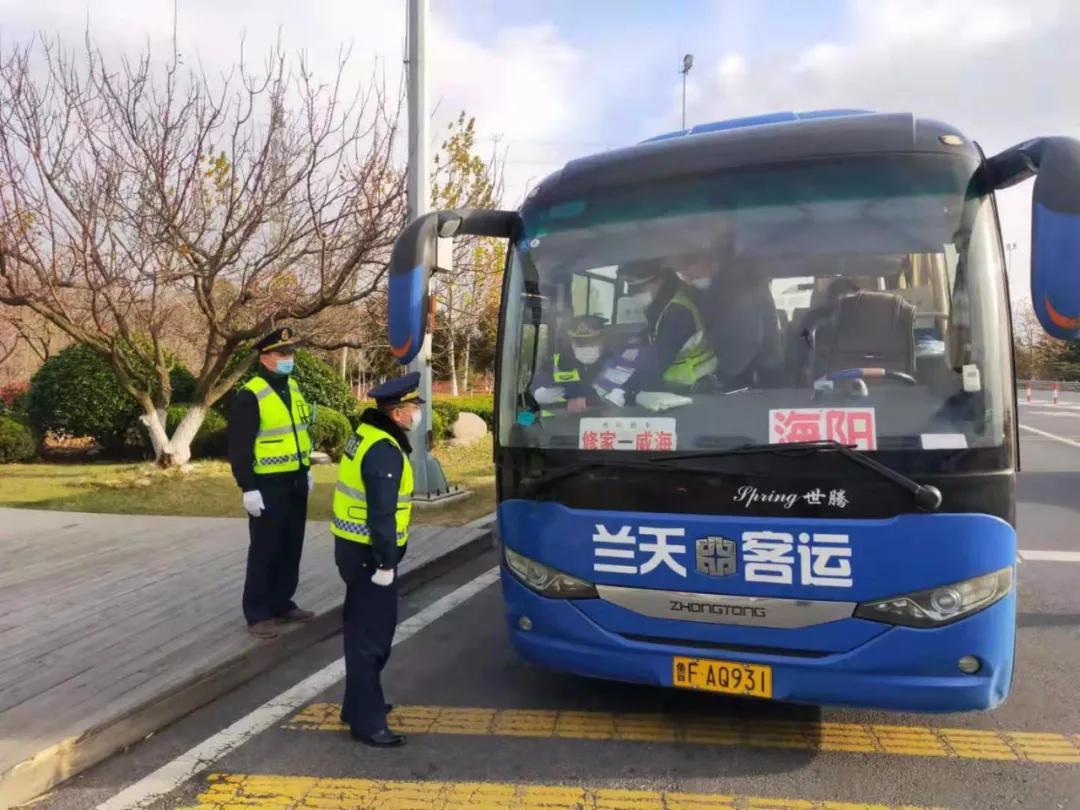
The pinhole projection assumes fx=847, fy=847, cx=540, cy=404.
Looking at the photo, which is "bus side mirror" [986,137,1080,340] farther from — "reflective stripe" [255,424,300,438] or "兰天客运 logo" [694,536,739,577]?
"reflective stripe" [255,424,300,438]

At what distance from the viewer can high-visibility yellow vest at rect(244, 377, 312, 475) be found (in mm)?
5047

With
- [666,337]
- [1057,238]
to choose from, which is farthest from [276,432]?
[1057,238]

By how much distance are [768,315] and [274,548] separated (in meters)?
3.24

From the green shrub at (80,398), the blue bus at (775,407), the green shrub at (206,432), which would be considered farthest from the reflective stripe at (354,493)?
the green shrub at (80,398)

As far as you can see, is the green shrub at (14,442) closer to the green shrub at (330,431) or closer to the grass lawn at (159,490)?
the grass lawn at (159,490)

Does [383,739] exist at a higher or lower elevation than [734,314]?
lower

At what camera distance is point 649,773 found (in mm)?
3537

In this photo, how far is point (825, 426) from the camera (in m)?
3.42

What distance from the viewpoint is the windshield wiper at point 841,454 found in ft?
10.5

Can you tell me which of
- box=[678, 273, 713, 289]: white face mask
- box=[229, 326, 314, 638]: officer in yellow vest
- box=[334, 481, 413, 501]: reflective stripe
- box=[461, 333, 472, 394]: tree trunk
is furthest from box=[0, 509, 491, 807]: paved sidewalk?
box=[461, 333, 472, 394]: tree trunk

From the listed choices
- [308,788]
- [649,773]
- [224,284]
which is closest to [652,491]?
[649,773]

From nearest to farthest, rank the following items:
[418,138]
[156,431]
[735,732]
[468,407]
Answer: [735,732] → [418,138] → [156,431] → [468,407]

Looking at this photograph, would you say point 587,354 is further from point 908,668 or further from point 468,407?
point 468,407

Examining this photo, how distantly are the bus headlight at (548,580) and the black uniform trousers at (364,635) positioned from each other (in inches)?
22.3
